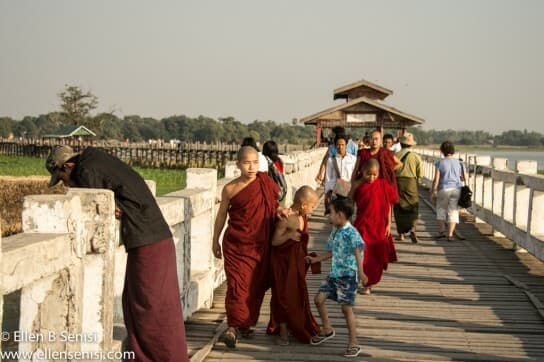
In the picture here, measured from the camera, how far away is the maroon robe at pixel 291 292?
19.8 ft

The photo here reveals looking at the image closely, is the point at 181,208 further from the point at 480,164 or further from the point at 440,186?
the point at 480,164

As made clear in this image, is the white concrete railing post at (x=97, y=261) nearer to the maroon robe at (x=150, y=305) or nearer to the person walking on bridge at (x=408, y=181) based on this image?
the maroon robe at (x=150, y=305)

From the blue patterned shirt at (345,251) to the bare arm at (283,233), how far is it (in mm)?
312

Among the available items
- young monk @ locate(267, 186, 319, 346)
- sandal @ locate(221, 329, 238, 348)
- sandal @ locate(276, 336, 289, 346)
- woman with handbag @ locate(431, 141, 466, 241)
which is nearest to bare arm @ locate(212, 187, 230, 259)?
young monk @ locate(267, 186, 319, 346)

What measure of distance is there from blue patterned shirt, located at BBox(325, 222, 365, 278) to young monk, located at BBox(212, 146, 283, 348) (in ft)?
1.77

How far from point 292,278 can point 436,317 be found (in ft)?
5.09

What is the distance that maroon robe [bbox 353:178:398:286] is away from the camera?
25.9 ft

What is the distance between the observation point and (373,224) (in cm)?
802

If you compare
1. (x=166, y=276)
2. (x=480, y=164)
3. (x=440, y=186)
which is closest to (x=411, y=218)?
(x=440, y=186)

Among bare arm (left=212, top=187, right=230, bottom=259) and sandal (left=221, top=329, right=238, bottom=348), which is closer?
sandal (left=221, top=329, right=238, bottom=348)

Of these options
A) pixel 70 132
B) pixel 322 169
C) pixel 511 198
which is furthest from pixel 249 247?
pixel 70 132

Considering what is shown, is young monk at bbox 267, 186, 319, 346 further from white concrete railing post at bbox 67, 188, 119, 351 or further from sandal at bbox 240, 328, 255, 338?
white concrete railing post at bbox 67, 188, 119, 351

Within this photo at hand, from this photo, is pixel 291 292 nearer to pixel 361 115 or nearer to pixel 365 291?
pixel 365 291

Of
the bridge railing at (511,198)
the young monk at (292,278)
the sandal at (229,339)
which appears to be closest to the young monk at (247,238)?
the young monk at (292,278)
